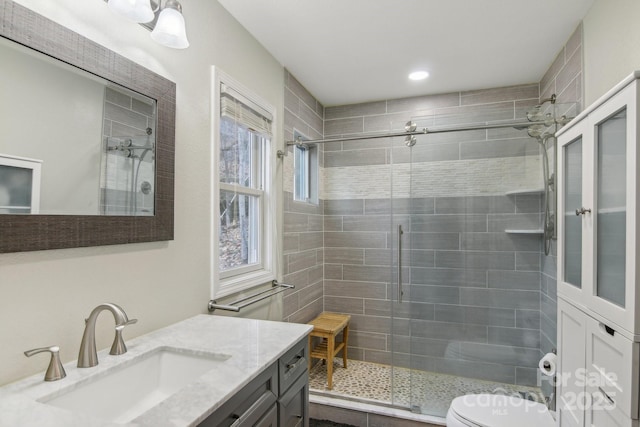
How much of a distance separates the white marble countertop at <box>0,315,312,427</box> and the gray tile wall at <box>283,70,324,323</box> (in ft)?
3.80

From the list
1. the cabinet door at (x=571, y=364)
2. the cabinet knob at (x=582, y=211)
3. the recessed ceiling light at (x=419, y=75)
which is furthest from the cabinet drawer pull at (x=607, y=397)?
the recessed ceiling light at (x=419, y=75)

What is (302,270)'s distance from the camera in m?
2.96

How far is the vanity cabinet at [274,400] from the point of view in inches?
38.7

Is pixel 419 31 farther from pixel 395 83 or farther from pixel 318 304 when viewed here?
pixel 318 304

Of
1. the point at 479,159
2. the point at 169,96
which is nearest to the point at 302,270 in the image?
the point at 479,159

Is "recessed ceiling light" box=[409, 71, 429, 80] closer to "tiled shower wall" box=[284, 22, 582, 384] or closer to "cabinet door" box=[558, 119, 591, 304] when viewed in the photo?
"tiled shower wall" box=[284, 22, 582, 384]

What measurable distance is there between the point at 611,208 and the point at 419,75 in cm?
201

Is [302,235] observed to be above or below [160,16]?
below

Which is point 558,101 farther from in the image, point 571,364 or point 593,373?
point 593,373

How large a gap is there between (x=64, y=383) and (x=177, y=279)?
644mm

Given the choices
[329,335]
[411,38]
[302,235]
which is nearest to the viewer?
[411,38]

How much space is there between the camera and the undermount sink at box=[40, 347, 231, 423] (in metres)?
1.01

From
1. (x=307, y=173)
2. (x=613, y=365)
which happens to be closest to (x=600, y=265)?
(x=613, y=365)

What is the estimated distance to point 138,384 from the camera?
1.18 metres
